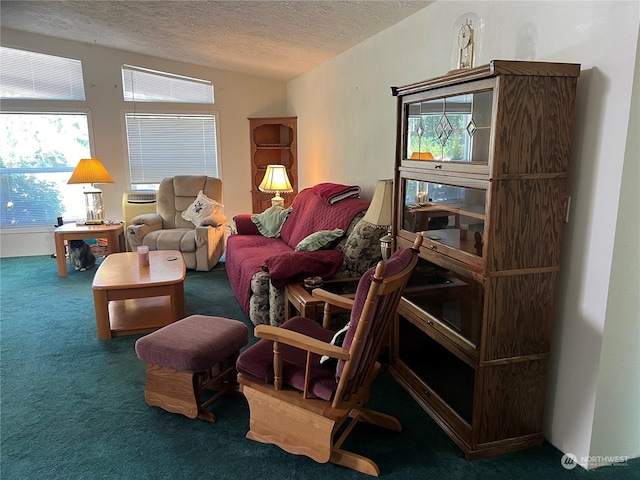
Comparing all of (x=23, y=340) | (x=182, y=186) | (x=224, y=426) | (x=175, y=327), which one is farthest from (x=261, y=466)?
(x=182, y=186)

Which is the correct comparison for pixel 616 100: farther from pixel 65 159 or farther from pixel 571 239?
pixel 65 159

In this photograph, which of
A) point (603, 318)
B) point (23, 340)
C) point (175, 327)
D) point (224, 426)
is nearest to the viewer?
point (603, 318)

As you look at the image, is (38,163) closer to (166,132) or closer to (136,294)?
(166,132)

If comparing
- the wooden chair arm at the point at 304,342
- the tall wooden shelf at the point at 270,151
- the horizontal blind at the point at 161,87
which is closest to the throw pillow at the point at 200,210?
the tall wooden shelf at the point at 270,151

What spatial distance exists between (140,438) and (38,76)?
5.30m

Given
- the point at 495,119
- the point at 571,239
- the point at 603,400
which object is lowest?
the point at 603,400

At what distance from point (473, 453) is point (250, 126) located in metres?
5.26

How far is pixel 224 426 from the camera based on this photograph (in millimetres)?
2299

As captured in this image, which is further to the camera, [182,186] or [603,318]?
[182,186]

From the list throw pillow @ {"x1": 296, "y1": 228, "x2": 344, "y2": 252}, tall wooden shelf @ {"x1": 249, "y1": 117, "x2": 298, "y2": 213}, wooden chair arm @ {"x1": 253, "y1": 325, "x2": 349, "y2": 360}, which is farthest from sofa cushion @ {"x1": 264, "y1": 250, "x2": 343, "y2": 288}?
tall wooden shelf @ {"x1": 249, "y1": 117, "x2": 298, "y2": 213}

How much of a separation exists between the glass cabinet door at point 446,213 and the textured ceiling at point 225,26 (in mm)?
1305

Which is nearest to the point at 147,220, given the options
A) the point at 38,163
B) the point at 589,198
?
the point at 38,163

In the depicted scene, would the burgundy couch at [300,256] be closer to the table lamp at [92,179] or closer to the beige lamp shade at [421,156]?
the beige lamp shade at [421,156]

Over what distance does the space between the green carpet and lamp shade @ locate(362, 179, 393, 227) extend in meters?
0.94
